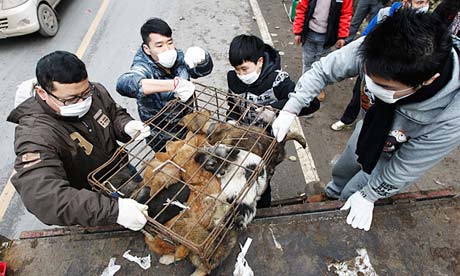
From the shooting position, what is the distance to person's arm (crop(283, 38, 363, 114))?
6.27ft

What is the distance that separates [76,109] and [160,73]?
2.65 ft

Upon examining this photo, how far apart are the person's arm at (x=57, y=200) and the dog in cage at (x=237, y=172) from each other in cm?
53

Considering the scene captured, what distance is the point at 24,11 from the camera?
527cm

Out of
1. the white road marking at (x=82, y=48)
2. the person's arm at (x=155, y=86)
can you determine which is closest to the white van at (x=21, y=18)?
the white road marking at (x=82, y=48)

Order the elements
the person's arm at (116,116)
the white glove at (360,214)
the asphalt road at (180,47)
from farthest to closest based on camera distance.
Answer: the asphalt road at (180,47)
the person's arm at (116,116)
the white glove at (360,214)

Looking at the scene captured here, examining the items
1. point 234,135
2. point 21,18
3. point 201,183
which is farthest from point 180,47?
point 201,183

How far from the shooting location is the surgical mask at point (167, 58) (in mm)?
2356

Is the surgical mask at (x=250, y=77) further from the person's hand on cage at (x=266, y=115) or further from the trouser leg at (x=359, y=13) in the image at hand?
the trouser leg at (x=359, y=13)

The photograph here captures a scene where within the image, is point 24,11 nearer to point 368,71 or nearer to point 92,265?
point 92,265

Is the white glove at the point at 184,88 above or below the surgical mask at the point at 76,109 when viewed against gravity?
below

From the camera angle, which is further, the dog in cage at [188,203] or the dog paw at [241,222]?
the dog paw at [241,222]

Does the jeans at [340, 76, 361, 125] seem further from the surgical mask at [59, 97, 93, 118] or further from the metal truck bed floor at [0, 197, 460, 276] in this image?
the surgical mask at [59, 97, 93, 118]

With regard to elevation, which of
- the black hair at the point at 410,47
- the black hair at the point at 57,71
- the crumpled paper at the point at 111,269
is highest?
the black hair at the point at 410,47

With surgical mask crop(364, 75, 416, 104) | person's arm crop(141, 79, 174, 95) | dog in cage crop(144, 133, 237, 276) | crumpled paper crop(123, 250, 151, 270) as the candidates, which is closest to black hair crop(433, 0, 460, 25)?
surgical mask crop(364, 75, 416, 104)
